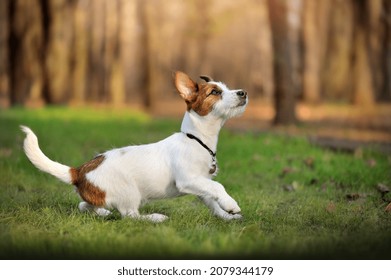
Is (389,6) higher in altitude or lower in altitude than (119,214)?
higher

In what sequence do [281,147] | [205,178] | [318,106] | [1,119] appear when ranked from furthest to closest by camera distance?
[318,106]
[1,119]
[281,147]
[205,178]

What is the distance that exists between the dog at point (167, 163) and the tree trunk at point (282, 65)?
9.54 m

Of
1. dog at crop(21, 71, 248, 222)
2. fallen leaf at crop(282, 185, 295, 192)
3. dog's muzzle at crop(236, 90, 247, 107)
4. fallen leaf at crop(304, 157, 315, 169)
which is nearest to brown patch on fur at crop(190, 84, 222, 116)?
dog at crop(21, 71, 248, 222)

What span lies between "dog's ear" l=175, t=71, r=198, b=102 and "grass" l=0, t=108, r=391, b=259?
107 centimetres

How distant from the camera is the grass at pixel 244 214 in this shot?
4285 mm

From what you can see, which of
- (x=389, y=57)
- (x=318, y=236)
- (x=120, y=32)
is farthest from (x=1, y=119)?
(x=389, y=57)

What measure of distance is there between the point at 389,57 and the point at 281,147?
65.3 feet

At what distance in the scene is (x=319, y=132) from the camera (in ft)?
46.2

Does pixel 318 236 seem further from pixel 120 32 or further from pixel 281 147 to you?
pixel 120 32

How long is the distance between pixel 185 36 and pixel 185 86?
23.0 metres

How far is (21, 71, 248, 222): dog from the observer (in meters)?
5.18

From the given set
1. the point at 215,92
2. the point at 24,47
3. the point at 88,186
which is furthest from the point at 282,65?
the point at 24,47

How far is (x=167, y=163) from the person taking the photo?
527 cm

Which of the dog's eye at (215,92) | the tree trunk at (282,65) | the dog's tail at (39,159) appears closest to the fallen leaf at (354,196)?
the dog's eye at (215,92)
